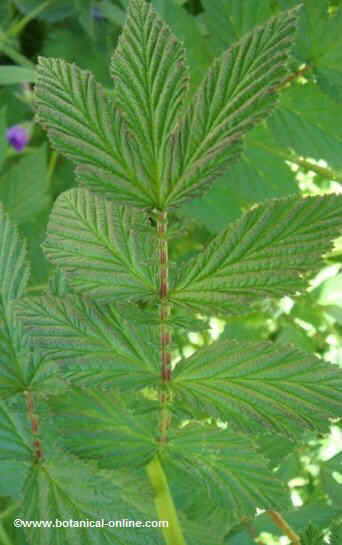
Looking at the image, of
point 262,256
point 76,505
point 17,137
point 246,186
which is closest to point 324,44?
point 246,186

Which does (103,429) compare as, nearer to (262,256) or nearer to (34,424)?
(34,424)

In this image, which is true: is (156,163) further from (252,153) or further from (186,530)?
(252,153)

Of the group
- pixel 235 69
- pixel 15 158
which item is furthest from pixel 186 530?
pixel 15 158

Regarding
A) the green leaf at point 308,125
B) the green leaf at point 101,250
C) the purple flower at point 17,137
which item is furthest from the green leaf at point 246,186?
the purple flower at point 17,137

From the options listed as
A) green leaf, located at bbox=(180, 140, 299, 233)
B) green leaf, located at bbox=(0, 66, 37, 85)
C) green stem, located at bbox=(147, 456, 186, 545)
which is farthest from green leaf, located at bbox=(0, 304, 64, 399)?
green leaf, located at bbox=(0, 66, 37, 85)

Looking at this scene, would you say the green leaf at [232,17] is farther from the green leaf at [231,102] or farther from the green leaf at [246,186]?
the green leaf at [231,102]
